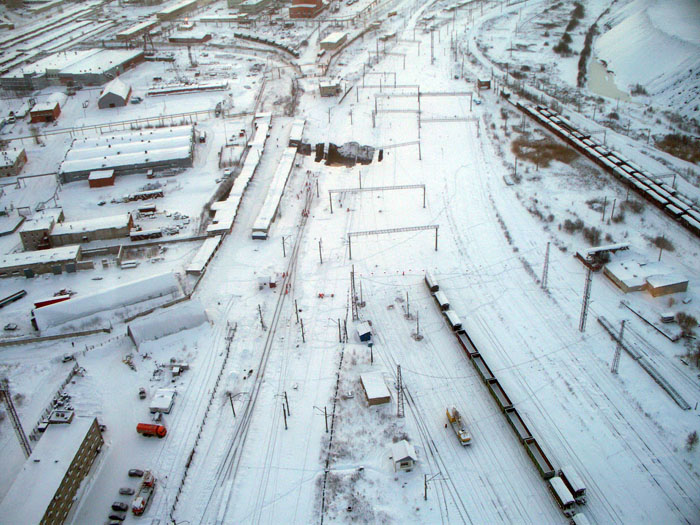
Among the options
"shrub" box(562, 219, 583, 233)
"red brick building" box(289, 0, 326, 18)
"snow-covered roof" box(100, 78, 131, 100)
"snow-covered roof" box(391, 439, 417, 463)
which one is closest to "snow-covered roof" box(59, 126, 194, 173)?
"snow-covered roof" box(100, 78, 131, 100)

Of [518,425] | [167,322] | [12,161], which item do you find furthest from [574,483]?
[12,161]

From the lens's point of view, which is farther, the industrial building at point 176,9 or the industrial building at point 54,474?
the industrial building at point 176,9

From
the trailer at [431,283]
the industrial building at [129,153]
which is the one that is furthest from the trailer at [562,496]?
the industrial building at [129,153]

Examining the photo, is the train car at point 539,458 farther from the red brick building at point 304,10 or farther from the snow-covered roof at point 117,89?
the red brick building at point 304,10

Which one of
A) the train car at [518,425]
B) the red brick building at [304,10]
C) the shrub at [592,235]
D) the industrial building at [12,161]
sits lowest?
the train car at [518,425]

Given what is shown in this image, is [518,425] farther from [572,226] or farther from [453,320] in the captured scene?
[572,226]
